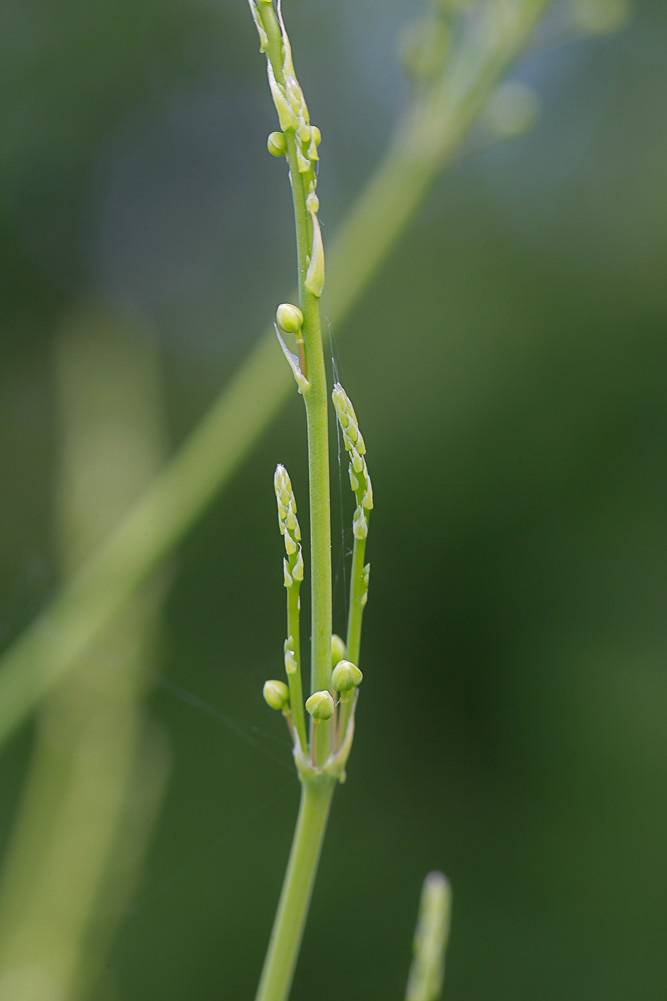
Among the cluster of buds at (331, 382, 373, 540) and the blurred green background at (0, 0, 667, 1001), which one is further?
the blurred green background at (0, 0, 667, 1001)

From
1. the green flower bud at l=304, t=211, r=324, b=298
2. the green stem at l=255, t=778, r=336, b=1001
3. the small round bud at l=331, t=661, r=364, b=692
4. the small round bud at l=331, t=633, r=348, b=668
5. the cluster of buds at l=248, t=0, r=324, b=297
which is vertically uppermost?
the cluster of buds at l=248, t=0, r=324, b=297

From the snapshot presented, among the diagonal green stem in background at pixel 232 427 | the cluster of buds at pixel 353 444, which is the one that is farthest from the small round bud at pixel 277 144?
the diagonal green stem in background at pixel 232 427

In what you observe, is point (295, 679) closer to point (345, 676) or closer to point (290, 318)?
point (345, 676)

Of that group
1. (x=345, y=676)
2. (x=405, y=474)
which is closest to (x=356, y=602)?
(x=345, y=676)

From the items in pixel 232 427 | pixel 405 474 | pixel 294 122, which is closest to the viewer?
pixel 294 122

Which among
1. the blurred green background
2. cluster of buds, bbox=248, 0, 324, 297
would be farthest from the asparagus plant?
the blurred green background

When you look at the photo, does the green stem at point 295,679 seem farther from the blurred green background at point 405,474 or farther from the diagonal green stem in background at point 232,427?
the blurred green background at point 405,474

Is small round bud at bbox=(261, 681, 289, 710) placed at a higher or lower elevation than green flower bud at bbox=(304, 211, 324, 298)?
lower

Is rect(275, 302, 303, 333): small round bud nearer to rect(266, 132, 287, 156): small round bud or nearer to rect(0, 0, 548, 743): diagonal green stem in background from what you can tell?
rect(266, 132, 287, 156): small round bud
